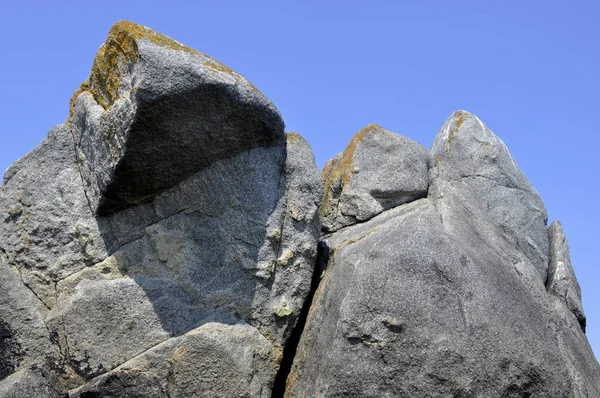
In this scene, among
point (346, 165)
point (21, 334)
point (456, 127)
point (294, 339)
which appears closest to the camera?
point (21, 334)

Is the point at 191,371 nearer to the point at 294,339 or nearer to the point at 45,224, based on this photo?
the point at 294,339

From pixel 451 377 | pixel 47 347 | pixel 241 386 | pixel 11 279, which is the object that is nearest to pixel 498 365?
pixel 451 377

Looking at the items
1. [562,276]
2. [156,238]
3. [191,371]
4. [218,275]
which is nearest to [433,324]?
[218,275]

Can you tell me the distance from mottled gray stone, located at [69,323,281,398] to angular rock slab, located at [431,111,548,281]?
4.33 meters

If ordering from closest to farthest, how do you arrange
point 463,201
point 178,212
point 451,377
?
point 451,377 → point 178,212 → point 463,201

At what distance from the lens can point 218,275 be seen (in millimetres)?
10133

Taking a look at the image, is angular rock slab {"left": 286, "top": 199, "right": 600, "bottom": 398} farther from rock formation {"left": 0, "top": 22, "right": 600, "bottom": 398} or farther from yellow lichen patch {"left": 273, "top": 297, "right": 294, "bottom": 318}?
yellow lichen patch {"left": 273, "top": 297, "right": 294, "bottom": 318}

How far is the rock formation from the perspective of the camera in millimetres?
9211

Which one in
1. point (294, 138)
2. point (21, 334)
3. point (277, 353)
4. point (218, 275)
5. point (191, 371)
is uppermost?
point (294, 138)

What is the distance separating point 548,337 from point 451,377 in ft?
5.43

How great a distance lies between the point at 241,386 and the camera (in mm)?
9773

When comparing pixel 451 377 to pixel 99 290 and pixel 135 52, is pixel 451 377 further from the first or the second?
pixel 135 52

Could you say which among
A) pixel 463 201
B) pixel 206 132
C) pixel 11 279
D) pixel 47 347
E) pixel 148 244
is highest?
pixel 463 201

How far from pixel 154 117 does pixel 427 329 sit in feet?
13.6
